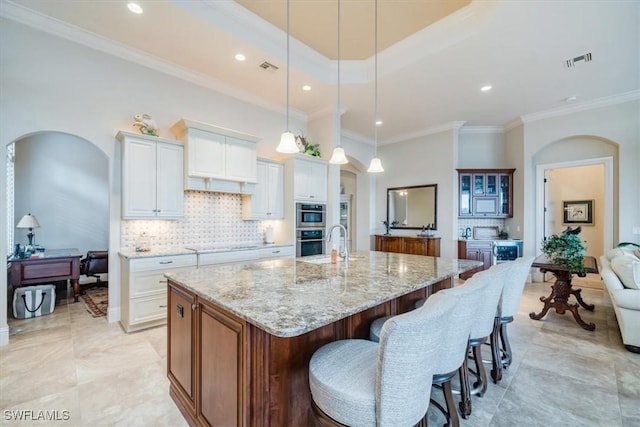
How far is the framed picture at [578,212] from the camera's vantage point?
21.9 feet

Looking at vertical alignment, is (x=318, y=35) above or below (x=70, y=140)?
above

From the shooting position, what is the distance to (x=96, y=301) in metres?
4.22

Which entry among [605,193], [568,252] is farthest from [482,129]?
[568,252]

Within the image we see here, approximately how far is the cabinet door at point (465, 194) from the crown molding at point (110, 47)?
15.0 feet

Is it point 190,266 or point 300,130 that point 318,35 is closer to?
point 300,130

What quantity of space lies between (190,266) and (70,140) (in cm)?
449

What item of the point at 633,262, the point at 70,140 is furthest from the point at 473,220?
the point at 70,140

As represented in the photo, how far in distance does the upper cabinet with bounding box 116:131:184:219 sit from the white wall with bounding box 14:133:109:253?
258 centimetres

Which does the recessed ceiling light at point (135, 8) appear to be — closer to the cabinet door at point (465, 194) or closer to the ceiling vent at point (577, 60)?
the ceiling vent at point (577, 60)

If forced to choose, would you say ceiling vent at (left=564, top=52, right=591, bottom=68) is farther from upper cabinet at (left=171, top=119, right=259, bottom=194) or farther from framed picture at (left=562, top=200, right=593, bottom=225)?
framed picture at (left=562, top=200, right=593, bottom=225)

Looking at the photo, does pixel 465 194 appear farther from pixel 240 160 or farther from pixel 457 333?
pixel 457 333

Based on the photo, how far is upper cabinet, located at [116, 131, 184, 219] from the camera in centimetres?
325

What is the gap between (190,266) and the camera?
11.2 feet

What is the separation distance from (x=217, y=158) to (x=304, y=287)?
9.46ft
